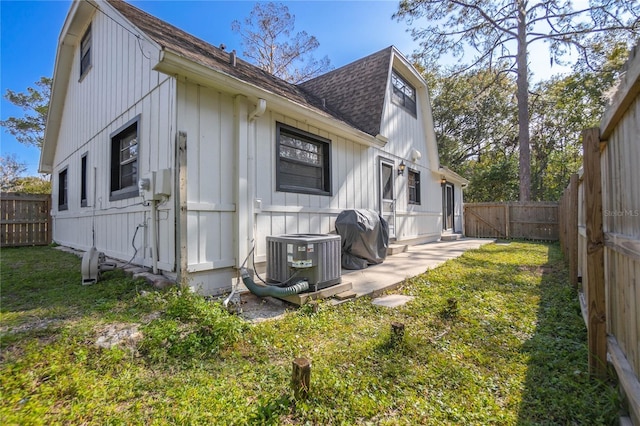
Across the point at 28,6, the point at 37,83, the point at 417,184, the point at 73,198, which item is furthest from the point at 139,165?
the point at 37,83

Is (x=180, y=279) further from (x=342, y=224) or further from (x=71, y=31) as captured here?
Answer: (x=71, y=31)

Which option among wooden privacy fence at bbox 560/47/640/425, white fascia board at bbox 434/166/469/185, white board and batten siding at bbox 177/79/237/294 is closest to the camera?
wooden privacy fence at bbox 560/47/640/425

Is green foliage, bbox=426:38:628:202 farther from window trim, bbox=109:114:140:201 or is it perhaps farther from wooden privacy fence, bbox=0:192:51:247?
wooden privacy fence, bbox=0:192:51:247

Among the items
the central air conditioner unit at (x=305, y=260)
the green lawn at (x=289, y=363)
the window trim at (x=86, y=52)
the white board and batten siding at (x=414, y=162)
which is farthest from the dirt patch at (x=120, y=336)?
the window trim at (x=86, y=52)

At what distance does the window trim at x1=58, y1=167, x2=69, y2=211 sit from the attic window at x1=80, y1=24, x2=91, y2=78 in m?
2.71

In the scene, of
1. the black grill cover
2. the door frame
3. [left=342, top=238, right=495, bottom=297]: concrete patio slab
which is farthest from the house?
the door frame

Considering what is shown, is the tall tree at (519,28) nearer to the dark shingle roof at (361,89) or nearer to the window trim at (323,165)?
the dark shingle roof at (361,89)

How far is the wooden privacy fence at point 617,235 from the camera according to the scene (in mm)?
1454

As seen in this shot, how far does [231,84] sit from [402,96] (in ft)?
21.5

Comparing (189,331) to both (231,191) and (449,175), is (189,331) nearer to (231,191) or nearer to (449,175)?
(231,191)

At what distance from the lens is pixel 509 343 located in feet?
8.19

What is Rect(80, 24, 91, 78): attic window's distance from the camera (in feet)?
21.7

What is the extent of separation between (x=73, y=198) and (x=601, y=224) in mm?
9589

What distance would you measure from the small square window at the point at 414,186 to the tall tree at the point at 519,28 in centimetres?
757
